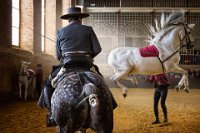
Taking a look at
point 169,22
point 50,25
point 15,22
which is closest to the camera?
point 169,22

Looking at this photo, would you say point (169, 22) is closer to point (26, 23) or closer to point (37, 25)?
point (26, 23)

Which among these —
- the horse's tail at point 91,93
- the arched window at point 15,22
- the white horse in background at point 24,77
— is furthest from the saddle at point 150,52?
the arched window at point 15,22

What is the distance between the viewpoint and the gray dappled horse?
4266mm

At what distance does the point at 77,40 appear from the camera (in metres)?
5.04

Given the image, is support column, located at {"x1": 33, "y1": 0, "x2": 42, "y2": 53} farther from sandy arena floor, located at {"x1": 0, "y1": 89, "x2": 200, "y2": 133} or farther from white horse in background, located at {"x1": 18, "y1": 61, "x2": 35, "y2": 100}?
sandy arena floor, located at {"x1": 0, "y1": 89, "x2": 200, "y2": 133}

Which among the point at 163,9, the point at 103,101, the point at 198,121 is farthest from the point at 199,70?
the point at 103,101

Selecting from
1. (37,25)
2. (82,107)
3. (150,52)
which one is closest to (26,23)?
(37,25)

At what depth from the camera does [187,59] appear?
24.9 m

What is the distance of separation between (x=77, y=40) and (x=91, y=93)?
43.7 inches

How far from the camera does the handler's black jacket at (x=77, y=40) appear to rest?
5.04 meters

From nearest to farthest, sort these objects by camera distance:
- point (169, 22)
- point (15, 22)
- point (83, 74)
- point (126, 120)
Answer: point (83, 74) < point (169, 22) < point (126, 120) < point (15, 22)

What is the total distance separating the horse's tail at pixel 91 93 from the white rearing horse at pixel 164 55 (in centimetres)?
492

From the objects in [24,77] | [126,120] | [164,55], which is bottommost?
[126,120]

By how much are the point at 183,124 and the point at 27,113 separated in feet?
16.2
